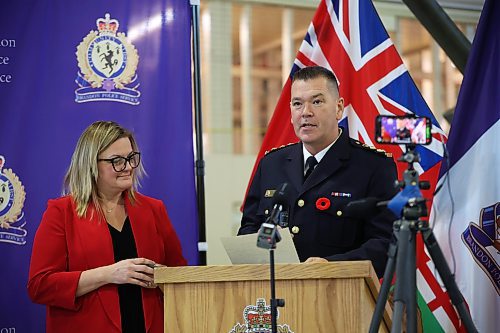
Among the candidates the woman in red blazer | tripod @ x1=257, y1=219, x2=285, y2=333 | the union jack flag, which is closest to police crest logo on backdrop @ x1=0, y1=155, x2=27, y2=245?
the woman in red blazer

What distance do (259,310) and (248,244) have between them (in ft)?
0.79

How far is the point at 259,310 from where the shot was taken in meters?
2.31

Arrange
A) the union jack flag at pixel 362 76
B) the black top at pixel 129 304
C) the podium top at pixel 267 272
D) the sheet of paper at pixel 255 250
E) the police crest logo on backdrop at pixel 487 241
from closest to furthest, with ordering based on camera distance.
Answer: the podium top at pixel 267 272
the sheet of paper at pixel 255 250
the black top at pixel 129 304
the police crest logo on backdrop at pixel 487 241
the union jack flag at pixel 362 76

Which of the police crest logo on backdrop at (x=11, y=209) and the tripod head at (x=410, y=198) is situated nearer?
the tripod head at (x=410, y=198)

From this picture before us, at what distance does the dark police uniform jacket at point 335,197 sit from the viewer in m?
2.82

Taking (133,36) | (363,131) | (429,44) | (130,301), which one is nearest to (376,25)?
(363,131)

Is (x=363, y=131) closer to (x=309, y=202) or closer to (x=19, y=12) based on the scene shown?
(x=309, y=202)

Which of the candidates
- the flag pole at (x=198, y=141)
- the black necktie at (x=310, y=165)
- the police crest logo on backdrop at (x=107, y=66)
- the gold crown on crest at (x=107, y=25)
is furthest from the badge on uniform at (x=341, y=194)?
the gold crown on crest at (x=107, y=25)

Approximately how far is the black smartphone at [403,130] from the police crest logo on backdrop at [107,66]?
6.05 ft

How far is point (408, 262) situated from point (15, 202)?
83.9 inches

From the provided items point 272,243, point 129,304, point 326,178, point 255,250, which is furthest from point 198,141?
point 272,243

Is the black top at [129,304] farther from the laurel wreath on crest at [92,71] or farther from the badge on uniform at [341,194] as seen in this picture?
the laurel wreath on crest at [92,71]

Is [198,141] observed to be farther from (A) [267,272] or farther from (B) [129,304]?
(A) [267,272]

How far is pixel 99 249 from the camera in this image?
2846mm
